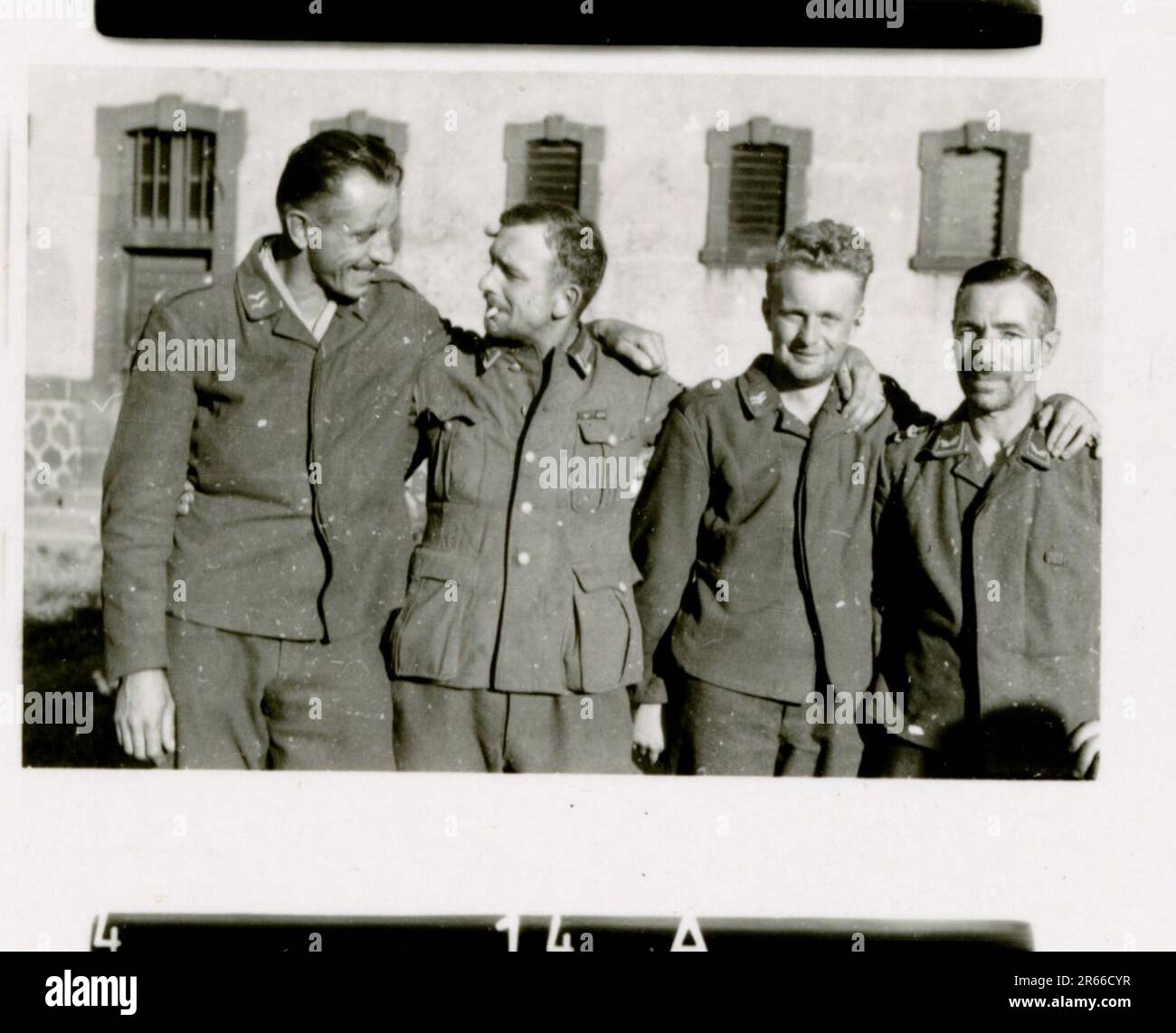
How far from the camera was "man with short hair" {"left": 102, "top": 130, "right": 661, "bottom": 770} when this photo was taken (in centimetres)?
410

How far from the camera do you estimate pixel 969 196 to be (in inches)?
166

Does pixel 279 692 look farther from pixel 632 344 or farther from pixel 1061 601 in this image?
pixel 1061 601

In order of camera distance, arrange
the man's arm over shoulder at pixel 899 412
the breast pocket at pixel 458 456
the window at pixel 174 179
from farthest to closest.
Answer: the window at pixel 174 179 < the man's arm over shoulder at pixel 899 412 < the breast pocket at pixel 458 456

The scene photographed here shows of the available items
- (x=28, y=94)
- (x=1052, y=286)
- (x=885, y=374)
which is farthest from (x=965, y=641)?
(x=28, y=94)

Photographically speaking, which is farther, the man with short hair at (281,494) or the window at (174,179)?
the window at (174,179)

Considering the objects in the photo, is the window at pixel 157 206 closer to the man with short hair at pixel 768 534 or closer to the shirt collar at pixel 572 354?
the shirt collar at pixel 572 354

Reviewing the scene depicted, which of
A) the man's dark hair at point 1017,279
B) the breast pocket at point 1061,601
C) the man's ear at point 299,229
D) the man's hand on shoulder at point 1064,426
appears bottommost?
the breast pocket at point 1061,601

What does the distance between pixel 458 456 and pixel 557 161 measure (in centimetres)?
89

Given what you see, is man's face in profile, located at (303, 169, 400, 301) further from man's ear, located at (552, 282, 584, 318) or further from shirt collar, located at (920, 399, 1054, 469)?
shirt collar, located at (920, 399, 1054, 469)

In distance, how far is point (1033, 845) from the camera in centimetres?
424

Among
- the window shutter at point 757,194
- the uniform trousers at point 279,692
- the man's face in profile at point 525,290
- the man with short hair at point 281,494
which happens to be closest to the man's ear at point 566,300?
the man's face in profile at point 525,290

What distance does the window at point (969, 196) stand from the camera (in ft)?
13.8

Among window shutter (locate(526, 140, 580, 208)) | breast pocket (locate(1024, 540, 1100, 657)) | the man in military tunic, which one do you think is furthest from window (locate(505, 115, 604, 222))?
breast pocket (locate(1024, 540, 1100, 657))
